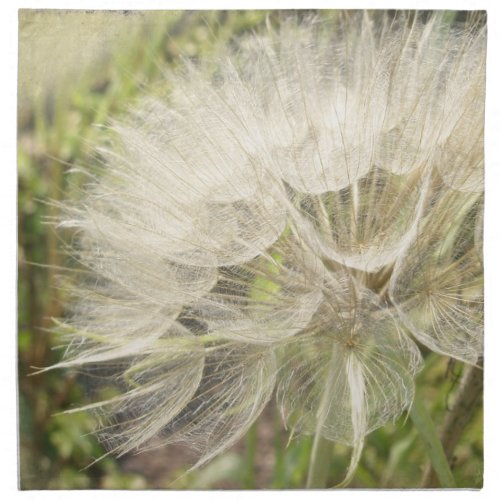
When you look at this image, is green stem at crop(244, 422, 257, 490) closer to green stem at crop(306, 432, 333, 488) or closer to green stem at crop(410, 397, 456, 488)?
green stem at crop(306, 432, 333, 488)

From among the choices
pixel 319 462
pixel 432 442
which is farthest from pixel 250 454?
pixel 432 442

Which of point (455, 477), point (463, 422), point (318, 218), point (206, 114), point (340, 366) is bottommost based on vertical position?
point (455, 477)

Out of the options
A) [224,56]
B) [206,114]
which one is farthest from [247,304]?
[224,56]

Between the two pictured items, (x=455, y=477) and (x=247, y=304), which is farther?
(x=455, y=477)

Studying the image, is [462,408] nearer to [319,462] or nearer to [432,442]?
[432,442]

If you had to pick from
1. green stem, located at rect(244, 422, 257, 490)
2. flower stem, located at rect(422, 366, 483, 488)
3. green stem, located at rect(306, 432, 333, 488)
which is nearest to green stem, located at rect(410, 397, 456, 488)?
flower stem, located at rect(422, 366, 483, 488)

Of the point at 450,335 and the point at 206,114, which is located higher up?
the point at 206,114

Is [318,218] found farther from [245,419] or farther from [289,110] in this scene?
[245,419]
